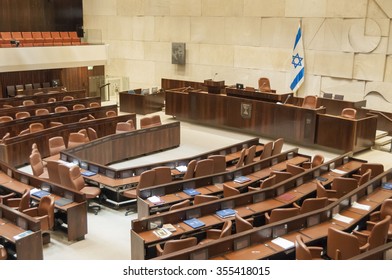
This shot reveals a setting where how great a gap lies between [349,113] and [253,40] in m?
5.83

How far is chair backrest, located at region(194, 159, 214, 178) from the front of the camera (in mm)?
9234

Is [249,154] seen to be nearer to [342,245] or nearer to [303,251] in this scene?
[342,245]

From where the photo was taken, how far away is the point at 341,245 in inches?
238

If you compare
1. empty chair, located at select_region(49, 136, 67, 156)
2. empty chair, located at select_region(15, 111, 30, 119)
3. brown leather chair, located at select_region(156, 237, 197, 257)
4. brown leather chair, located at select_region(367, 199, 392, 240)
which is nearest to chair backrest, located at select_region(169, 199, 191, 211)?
brown leather chair, located at select_region(156, 237, 197, 257)

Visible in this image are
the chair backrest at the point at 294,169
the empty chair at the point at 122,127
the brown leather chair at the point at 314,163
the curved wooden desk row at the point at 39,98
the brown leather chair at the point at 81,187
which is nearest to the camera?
the brown leather chair at the point at 81,187

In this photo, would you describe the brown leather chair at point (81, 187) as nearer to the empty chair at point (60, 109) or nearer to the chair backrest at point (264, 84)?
the empty chair at point (60, 109)

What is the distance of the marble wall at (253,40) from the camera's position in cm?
1478

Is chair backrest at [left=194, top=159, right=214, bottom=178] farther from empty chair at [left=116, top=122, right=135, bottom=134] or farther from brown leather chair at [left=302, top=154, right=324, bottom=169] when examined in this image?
empty chair at [left=116, top=122, right=135, bottom=134]

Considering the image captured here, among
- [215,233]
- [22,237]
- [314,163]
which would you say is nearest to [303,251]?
[215,233]

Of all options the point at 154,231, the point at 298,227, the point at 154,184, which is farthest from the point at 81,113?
the point at 298,227

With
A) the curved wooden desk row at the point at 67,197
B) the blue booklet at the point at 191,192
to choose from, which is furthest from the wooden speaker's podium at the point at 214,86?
the curved wooden desk row at the point at 67,197

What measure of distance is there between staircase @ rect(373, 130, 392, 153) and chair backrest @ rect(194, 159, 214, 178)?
644 centimetres

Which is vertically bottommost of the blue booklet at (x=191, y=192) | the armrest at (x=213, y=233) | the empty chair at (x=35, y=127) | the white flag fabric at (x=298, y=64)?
the armrest at (x=213, y=233)

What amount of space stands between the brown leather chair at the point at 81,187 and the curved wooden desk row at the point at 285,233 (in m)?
3.65
